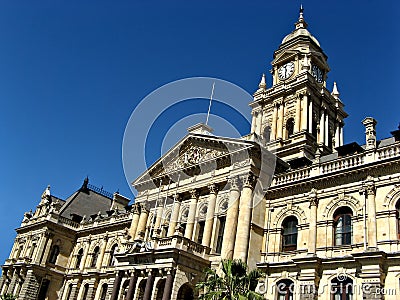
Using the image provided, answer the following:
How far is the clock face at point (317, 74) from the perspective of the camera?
49.3 m

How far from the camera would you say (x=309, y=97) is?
149ft

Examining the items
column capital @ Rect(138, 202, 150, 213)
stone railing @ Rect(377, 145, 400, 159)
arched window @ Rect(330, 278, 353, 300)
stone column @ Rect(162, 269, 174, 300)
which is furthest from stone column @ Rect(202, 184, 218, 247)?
stone railing @ Rect(377, 145, 400, 159)

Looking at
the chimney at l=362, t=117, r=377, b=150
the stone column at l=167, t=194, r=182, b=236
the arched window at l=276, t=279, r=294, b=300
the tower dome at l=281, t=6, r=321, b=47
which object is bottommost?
the arched window at l=276, t=279, r=294, b=300

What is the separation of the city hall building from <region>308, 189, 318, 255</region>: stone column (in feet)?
0.25

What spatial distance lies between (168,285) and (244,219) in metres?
7.16

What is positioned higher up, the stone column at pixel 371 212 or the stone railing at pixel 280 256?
the stone column at pixel 371 212

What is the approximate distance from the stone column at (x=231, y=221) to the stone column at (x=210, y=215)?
2079 mm

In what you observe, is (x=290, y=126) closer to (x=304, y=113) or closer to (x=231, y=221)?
(x=304, y=113)

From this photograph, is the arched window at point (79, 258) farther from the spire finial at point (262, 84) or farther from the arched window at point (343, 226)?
the arched window at point (343, 226)

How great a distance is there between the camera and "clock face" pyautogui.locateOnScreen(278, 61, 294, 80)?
49.2 meters

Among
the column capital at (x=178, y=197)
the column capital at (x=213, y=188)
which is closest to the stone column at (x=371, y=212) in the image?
the column capital at (x=213, y=188)

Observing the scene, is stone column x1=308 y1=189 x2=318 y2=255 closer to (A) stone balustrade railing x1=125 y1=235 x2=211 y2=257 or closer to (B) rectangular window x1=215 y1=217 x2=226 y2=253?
(B) rectangular window x1=215 y1=217 x2=226 y2=253

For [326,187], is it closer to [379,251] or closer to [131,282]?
[379,251]

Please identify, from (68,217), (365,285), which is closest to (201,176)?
(365,285)
